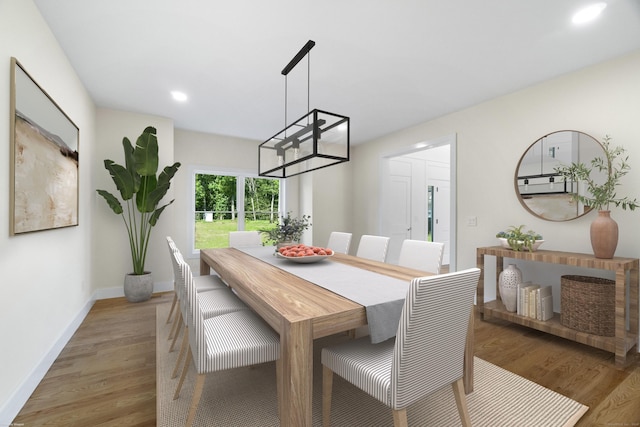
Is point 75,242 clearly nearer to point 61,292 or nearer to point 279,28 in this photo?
point 61,292

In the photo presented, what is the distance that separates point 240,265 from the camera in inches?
93.5

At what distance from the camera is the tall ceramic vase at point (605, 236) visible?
7.53 ft

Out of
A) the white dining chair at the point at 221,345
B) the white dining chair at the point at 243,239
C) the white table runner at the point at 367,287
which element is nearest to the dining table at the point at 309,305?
the white table runner at the point at 367,287

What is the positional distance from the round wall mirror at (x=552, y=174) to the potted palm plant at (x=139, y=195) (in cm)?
399

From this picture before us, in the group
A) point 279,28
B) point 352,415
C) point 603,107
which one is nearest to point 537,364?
point 352,415

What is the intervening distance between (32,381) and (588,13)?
4310 millimetres

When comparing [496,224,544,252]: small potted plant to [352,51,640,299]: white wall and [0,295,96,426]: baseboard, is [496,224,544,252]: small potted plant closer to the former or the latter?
[352,51,640,299]: white wall

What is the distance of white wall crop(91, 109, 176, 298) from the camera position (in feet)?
12.2

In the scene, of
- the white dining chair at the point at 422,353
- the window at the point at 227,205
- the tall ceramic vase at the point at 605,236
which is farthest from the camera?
the window at the point at 227,205

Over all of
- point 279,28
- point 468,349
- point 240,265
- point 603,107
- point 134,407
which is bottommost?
point 134,407

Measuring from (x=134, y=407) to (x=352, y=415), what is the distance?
1.27 metres

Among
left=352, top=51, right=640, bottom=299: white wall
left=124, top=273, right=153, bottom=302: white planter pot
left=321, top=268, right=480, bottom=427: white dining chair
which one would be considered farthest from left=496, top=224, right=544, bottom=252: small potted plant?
left=124, top=273, right=153, bottom=302: white planter pot

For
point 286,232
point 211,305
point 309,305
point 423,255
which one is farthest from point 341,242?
point 309,305

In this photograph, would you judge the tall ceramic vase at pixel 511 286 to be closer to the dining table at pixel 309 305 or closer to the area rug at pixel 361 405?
the area rug at pixel 361 405
